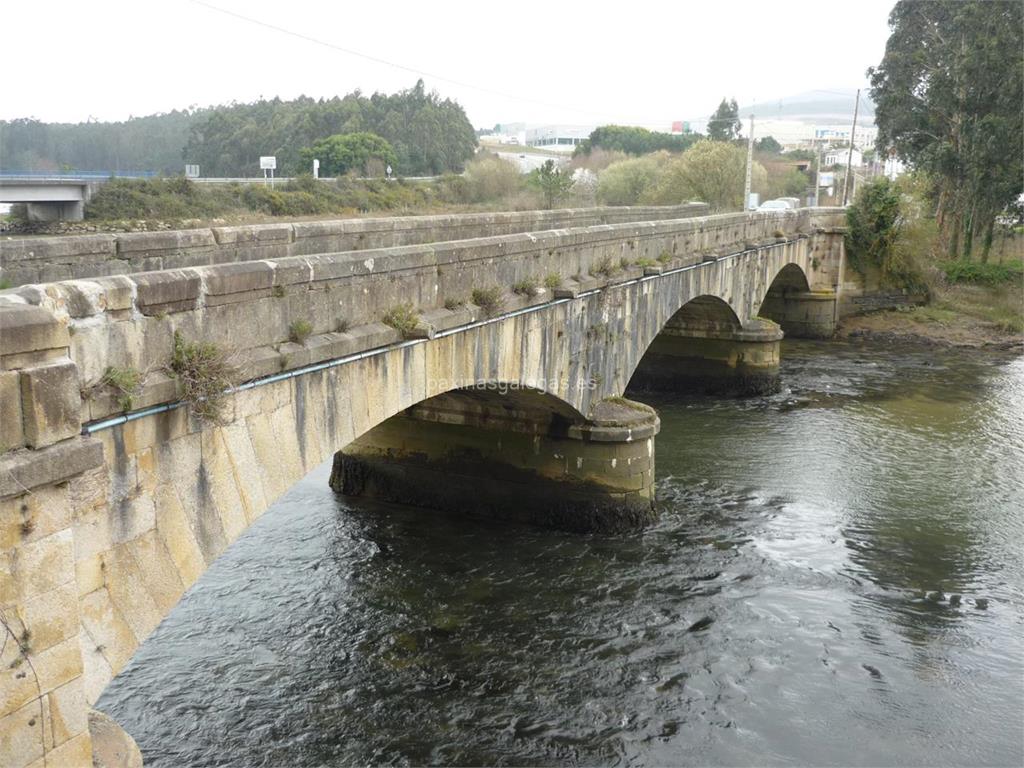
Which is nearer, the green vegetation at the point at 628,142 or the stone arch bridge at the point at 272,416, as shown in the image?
the stone arch bridge at the point at 272,416

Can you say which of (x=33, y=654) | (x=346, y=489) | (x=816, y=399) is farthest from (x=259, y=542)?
(x=816, y=399)

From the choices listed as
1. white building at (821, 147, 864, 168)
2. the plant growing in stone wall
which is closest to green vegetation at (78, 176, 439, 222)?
the plant growing in stone wall

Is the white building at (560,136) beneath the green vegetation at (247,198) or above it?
above

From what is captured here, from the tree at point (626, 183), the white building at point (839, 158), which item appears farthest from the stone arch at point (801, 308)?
the white building at point (839, 158)

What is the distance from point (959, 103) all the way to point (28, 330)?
40978 millimetres

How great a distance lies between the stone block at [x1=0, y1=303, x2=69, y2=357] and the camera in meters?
5.12

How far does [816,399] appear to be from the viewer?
2702 cm

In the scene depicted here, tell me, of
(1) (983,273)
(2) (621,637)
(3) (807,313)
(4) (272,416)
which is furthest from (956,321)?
(4) (272,416)

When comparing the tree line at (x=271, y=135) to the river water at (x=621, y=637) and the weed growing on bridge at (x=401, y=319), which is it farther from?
the weed growing on bridge at (x=401, y=319)

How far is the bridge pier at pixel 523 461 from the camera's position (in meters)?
16.1

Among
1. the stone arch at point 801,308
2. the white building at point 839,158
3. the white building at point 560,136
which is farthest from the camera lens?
the white building at point 560,136

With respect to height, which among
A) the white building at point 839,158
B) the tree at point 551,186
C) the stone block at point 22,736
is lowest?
the stone block at point 22,736

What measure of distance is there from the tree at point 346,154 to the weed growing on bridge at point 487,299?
153 ft

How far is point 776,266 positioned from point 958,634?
2089 centimetres
